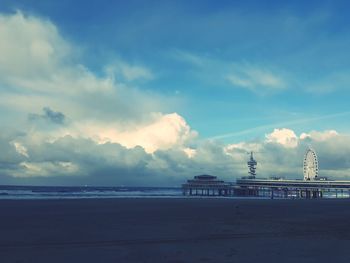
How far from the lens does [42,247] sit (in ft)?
63.8

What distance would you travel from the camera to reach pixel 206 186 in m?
156

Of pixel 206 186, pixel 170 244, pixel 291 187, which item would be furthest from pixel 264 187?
pixel 170 244

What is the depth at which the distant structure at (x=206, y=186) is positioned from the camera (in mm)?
155750

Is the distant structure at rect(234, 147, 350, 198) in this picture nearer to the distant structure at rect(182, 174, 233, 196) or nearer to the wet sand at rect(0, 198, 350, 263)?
the distant structure at rect(182, 174, 233, 196)

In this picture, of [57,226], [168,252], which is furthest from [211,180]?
[168,252]

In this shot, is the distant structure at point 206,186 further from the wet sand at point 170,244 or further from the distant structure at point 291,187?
the wet sand at point 170,244

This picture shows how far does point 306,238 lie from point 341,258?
21.7ft

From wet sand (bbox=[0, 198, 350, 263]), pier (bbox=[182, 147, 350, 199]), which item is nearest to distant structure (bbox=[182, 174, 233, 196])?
pier (bbox=[182, 147, 350, 199])

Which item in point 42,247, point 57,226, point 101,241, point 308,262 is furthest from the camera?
point 57,226

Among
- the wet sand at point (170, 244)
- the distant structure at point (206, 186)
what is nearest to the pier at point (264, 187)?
the distant structure at point (206, 186)

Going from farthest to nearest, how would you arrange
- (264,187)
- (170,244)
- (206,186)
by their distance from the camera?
(264,187) → (206,186) → (170,244)

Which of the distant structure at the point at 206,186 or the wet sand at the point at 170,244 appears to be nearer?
the wet sand at the point at 170,244

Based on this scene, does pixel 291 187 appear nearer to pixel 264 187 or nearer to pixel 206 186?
pixel 264 187

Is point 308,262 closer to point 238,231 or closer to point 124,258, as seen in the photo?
point 124,258
